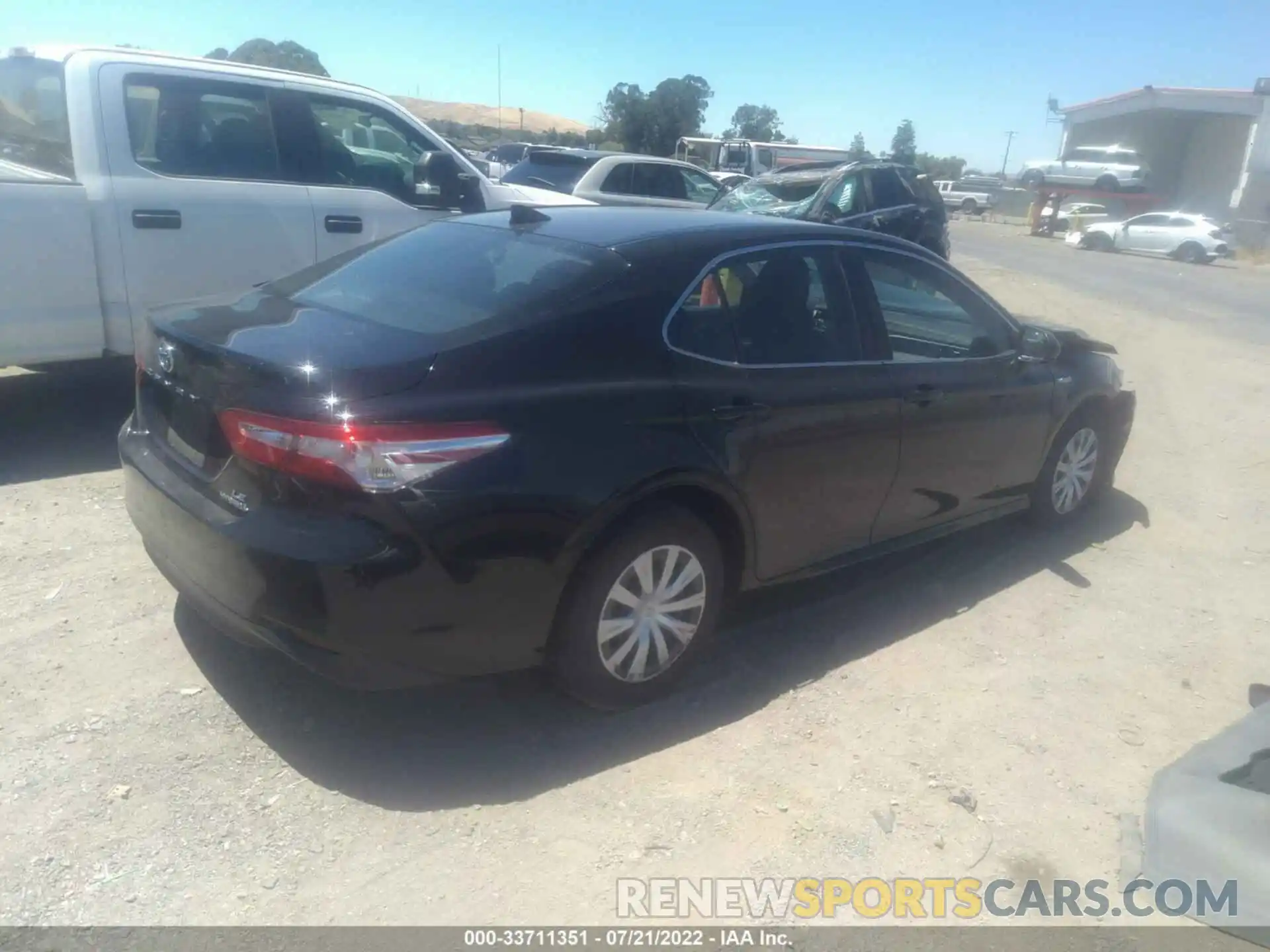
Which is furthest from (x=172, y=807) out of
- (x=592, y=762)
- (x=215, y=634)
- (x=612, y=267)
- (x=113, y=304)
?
(x=113, y=304)

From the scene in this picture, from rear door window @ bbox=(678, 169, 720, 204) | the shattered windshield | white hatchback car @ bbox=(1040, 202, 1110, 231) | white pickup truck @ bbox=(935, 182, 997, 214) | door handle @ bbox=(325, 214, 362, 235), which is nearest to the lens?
door handle @ bbox=(325, 214, 362, 235)

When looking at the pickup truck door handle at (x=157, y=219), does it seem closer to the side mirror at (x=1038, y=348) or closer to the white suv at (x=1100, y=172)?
the side mirror at (x=1038, y=348)

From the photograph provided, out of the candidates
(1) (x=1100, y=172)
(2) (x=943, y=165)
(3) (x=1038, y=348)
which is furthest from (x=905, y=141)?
(3) (x=1038, y=348)

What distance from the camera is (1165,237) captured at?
31.0m

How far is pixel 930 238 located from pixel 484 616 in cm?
1264

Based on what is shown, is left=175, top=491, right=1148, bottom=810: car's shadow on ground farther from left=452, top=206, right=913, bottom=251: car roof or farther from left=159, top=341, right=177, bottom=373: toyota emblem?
left=452, top=206, right=913, bottom=251: car roof

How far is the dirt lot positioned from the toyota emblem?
1.04 m

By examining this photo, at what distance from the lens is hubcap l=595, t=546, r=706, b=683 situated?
3.43 m

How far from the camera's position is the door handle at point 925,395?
14.2 ft

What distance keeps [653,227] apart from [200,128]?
132 inches

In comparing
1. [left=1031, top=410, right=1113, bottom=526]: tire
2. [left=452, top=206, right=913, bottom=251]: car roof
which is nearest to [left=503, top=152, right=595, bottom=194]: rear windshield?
[left=1031, top=410, right=1113, bottom=526]: tire

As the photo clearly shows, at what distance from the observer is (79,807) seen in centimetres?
300

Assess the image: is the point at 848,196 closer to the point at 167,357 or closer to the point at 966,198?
the point at 167,357

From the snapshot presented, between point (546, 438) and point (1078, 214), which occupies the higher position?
point (546, 438)
